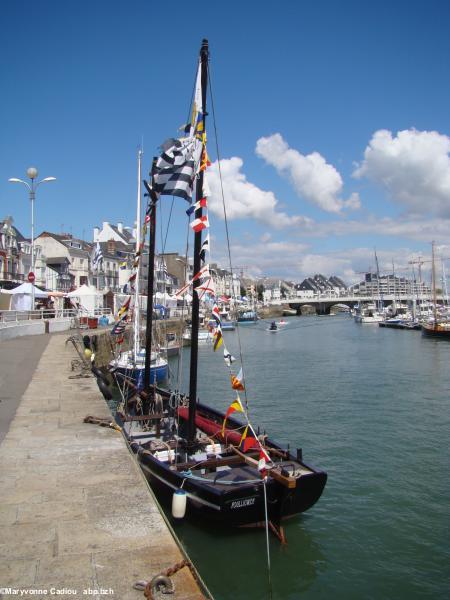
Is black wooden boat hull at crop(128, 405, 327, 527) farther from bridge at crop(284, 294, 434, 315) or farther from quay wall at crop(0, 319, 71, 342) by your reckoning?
bridge at crop(284, 294, 434, 315)

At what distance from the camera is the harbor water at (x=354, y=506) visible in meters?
9.62

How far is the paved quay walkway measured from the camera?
5.65 metres

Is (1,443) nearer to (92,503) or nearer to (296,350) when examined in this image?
(92,503)

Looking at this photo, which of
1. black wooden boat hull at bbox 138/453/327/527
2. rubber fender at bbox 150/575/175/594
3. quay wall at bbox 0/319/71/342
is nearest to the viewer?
rubber fender at bbox 150/575/175/594

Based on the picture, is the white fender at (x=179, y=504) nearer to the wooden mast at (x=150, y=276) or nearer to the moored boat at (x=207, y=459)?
the moored boat at (x=207, y=459)

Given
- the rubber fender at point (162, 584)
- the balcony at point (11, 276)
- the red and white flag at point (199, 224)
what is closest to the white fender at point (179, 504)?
the rubber fender at point (162, 584)

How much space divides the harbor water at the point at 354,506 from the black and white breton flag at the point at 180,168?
451cm

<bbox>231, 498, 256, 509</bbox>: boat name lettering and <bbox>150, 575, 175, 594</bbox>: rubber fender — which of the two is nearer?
<bbox>150, 575, 175, 594</bbox>: rubber fender

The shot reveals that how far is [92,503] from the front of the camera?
25.3 feet

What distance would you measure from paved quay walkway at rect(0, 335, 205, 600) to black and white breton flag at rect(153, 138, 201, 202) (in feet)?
19.3

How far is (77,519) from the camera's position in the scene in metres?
7.15

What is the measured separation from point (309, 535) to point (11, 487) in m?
6.61

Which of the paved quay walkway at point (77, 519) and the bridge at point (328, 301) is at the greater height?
the bridge at point (328, 301)

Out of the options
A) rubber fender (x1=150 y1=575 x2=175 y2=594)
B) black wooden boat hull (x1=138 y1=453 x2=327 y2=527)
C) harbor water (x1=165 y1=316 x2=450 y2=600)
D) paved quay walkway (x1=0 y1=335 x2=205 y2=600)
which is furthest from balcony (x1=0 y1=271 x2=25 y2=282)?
rubber fender (x1=150 y1=575 x2=175 y2=594)
